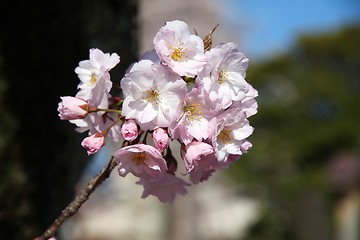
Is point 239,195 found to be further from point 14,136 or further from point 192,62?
point 192,62

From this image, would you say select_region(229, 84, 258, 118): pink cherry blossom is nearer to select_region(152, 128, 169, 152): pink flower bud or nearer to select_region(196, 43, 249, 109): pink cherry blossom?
select_region(196, 43, 249, 109): pink cherry blossom

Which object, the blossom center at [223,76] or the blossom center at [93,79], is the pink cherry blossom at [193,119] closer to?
the blossom center at [223,76]

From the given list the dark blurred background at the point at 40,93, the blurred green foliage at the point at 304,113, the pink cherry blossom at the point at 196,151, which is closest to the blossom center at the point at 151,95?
the pink cherry blossom at the point at 196,151

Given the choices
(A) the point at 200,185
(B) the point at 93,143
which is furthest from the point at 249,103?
(A) the point at 200,185

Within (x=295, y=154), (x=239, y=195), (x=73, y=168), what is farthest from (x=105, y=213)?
(x=73, y=168)

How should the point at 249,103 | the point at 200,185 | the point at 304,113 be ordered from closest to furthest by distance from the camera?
the point at 249,103, the point at 200,185, the point at 304,113

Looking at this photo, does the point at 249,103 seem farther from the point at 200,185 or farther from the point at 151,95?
the point at 200,185
